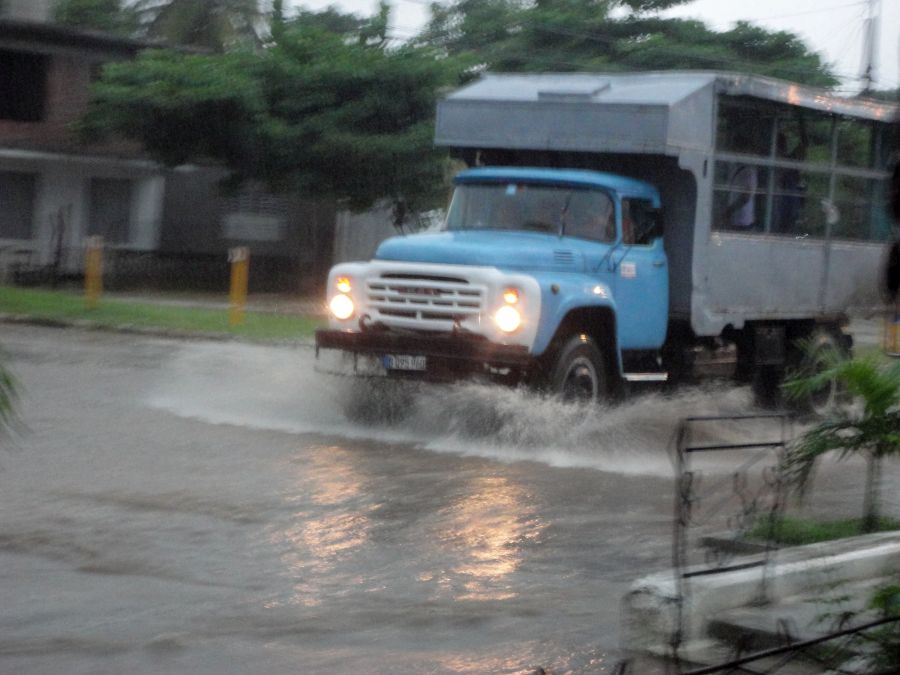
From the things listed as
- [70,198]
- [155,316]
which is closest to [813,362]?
[155,316]

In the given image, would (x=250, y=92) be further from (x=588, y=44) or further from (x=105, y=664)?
(x=105, y=664)

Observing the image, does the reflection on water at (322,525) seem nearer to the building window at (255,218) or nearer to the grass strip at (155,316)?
the grass strip at (155,316)

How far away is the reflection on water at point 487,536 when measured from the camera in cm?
752

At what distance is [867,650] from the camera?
210 inches

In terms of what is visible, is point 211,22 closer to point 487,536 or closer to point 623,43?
point 623,43

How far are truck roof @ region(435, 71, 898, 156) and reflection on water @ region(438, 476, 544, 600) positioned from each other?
427cm

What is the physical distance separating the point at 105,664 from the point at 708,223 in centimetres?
946

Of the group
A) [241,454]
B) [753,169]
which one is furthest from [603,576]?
[753,169]

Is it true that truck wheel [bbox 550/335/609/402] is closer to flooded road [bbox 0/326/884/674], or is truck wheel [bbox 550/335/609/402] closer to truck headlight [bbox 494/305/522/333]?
flooded road [bbox 0/326/884/674]

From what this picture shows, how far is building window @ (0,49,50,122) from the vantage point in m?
33.3

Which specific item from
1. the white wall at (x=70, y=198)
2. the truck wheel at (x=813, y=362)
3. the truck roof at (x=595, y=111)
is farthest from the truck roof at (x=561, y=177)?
the white wall at (x=70, y=198)

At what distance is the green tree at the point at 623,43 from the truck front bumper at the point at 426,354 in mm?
26914

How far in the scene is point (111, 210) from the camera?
112 feet

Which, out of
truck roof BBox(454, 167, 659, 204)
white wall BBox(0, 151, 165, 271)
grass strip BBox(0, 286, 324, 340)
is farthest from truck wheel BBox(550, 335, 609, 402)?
white wall BBox(0, 151, 165, 271)
